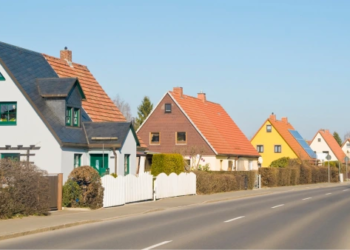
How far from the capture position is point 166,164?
1558 inches

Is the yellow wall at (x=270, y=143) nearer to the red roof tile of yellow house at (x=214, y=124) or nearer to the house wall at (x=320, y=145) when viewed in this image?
the red roof tile of yellow house at (x=214, y=124)

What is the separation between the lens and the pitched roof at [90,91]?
1468 inches

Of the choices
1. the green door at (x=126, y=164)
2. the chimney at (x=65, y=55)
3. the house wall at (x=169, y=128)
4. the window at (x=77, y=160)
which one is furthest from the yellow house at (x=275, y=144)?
the window at (x=77, y=160)

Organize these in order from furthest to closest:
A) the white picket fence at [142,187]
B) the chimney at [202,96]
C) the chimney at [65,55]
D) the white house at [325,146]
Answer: the white house at [325,146] < the chimney at [202,96] < the chimney at [65,55] < the white picket fence at [142,187]

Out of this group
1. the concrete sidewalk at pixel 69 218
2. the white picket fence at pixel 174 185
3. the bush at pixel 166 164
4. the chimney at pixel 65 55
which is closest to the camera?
the concrete sidewalk at pixel 69 218

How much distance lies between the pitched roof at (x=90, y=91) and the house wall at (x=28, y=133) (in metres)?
6.15

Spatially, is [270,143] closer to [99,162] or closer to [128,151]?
[128,151]

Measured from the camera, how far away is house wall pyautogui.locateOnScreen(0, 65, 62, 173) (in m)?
29.6

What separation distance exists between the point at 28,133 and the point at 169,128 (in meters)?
31.1

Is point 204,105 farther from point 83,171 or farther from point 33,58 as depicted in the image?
point 83,171

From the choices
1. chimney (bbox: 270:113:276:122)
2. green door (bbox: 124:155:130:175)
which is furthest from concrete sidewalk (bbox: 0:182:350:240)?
chimney (bbox: 270:113:276:122)

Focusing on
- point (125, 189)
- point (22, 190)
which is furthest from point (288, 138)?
point (22, 190)

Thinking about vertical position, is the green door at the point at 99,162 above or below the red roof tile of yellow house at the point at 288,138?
below

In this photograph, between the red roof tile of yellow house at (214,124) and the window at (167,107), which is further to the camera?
the window at (167,107)
